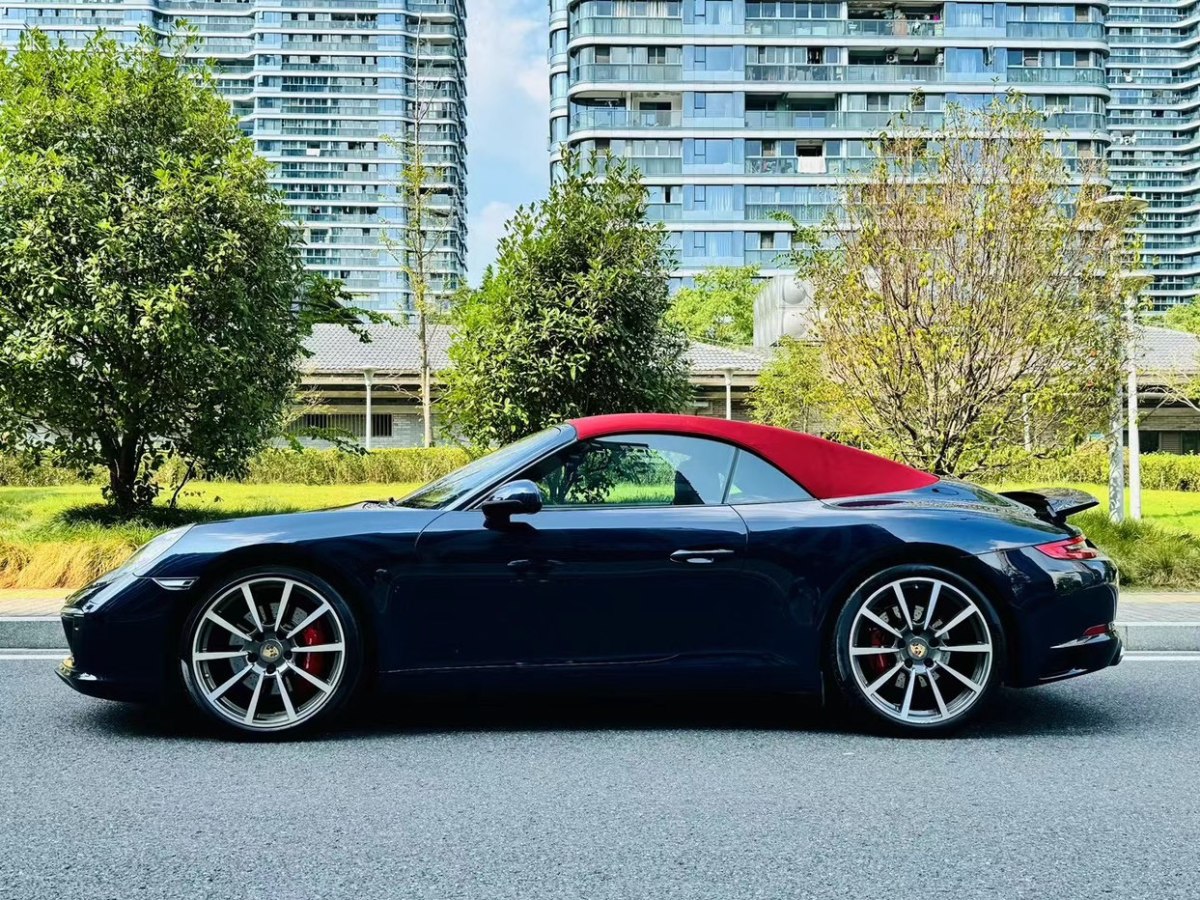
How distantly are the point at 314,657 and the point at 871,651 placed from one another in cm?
231

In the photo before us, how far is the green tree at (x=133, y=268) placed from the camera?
11.0 metres

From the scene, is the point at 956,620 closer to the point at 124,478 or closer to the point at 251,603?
the point at 251,603

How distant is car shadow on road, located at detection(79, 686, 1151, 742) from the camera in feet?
16.2

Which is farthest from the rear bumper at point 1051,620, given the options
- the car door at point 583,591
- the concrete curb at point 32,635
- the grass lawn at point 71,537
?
the grass lawn at point 71,537

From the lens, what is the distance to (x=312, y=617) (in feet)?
15.3

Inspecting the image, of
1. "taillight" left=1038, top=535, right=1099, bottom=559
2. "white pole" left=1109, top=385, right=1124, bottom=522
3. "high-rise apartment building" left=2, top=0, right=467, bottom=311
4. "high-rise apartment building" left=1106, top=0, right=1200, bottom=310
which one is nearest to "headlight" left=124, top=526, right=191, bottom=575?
"taillight" left=1038, top=535, right=1099, bottom=559

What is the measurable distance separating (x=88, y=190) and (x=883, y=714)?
32.3 feet

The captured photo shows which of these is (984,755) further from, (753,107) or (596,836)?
(753,107)

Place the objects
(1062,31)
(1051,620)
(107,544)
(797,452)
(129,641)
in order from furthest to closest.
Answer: (1062,31) < (107,544) < (797,452) < (1051,620) < (129,641)

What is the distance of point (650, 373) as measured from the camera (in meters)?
13.6

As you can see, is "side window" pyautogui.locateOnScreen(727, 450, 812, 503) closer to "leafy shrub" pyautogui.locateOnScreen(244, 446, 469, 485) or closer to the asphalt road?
the asphalt road

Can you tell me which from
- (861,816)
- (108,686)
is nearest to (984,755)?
(861,816)

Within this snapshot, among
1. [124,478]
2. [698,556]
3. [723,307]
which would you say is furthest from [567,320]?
[723,307]

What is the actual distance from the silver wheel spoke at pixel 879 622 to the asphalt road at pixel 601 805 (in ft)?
1.48
